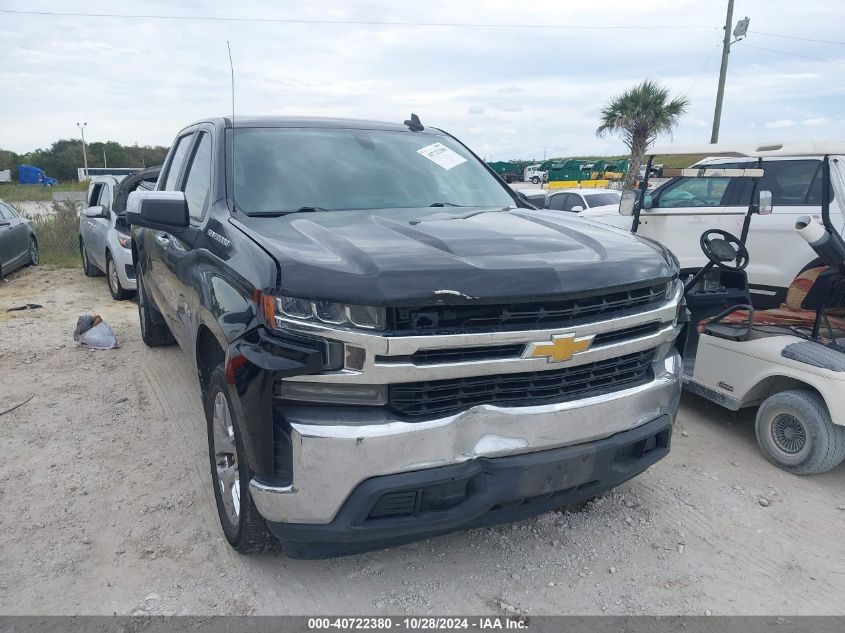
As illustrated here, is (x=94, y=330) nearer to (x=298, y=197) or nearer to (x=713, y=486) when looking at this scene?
(x=298, y=197)

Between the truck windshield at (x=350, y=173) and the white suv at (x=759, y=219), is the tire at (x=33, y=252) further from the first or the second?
the white suv at (x=759, y=219)

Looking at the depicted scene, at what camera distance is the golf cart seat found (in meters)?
4.16

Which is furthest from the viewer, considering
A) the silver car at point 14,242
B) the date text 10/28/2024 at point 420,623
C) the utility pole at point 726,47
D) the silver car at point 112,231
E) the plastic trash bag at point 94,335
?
the utility pole at point 726,47

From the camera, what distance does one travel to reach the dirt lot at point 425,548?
8.65 ft

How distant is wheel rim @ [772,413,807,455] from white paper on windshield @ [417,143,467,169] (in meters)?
2.56

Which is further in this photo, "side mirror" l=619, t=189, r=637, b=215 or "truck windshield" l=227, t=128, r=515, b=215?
"side mirror" l=619, t=189, r=637, b=215

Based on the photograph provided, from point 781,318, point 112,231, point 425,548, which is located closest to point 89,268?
point 112,231

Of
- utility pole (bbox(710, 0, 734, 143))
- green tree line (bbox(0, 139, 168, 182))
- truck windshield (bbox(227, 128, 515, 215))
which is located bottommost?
green tree line (bbox(0, 139, 168, 182))

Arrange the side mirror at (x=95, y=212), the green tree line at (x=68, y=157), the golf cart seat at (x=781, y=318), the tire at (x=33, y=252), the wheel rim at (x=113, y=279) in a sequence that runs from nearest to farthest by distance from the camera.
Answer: the golf cart seat at (x=781, y=318) < the side mirror at (x=95, y=212) < the wheel rim at (x=113, y=279) < the tire at (x=33, y=252) < the green tree line at (x=68, y=157)

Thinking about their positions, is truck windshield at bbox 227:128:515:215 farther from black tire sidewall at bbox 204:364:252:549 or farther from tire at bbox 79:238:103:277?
tire at bbox 79:238:103:277

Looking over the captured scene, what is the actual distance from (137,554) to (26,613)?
48cm

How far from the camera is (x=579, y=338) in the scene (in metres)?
2.46

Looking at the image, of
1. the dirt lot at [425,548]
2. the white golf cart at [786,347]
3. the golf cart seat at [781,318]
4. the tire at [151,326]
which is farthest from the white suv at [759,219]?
the tire at [151,326]

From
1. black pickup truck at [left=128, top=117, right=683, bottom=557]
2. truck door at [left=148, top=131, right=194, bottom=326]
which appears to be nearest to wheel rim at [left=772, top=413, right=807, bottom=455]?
black pickup truck at [left=128, top=117, right=683, bottom=557]
